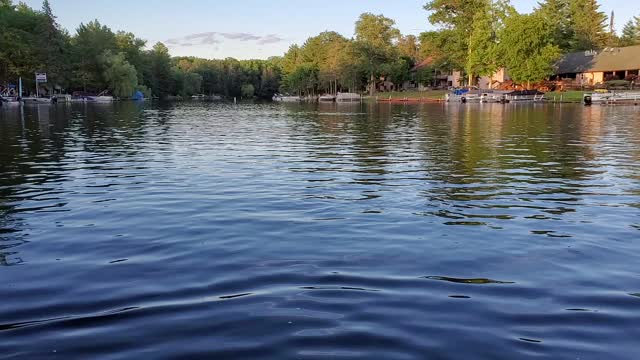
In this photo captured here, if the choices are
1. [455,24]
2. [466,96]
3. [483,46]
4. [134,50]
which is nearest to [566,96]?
[466,96]

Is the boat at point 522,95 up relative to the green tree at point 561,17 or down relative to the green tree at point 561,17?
down

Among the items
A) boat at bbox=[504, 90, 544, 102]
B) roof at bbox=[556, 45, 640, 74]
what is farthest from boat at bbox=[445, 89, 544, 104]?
roof at bbox=[556, 45, 640, 74]

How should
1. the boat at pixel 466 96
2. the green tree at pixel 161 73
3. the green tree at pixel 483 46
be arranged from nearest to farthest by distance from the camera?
the boat at pixel 466 96 → the green tree at pixel 483 46 → the green tree at pixel 161 73

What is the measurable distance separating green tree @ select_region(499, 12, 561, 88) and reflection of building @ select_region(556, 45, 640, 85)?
851cm

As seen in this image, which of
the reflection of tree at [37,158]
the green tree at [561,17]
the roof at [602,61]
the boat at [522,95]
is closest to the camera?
the reflection of tree at [37,158]

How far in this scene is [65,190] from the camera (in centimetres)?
1575

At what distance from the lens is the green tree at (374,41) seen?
144 m

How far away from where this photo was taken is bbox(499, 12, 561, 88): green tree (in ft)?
319

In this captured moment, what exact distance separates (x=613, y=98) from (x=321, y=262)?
82782 mm

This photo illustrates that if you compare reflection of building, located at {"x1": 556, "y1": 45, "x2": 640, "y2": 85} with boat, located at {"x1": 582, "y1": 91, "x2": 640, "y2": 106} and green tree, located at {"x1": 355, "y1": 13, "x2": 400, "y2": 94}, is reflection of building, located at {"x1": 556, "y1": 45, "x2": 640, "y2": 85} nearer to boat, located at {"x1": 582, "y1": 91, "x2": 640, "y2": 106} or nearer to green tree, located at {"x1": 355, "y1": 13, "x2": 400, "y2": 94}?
boat, located at {"x1": 582, "y1": 91, "x2": 640, "y2": 106}

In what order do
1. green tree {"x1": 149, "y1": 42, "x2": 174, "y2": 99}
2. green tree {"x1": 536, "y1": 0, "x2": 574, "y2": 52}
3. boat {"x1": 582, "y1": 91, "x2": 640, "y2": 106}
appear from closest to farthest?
boat {"x1": 582, "y1": 91, "x2": 640, "y2": 106} → green tree {"x1": 536, "y1": 0, "x2": 574, "y2": 52} → green tree {"x1": 149, "y1": 42, "x2": 174, "y2": 99}

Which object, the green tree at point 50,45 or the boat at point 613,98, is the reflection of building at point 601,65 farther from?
the green tree at point 50,45

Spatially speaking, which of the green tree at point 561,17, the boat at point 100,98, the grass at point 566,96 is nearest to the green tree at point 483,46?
the grass at point 566,96

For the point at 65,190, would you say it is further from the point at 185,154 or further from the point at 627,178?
the point at 627,178
